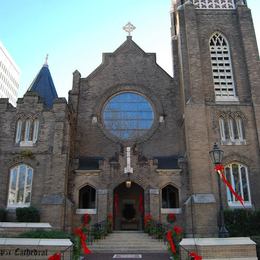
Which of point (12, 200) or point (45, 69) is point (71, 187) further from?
point (45, 69)

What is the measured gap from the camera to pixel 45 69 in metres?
29.6

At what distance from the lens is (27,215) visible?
20156 mm

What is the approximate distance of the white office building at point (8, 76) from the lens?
101 metres

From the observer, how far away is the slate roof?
24.0m

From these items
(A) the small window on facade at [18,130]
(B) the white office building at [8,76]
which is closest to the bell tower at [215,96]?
(A) the small window on facade at [18,130]

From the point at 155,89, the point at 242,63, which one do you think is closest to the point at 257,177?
the point at 242,63

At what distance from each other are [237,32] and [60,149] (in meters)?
18.2

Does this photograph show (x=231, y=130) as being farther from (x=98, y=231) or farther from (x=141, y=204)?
(x=98, y=231)

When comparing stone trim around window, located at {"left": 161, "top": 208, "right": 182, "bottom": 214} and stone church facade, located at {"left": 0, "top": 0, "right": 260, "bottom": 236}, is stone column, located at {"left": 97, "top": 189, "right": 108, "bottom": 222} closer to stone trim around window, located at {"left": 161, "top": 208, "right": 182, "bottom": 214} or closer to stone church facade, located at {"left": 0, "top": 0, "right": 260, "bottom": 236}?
stone church facade, located at {"left": 0, "top": 0, "right": 260, "bottom": 236}

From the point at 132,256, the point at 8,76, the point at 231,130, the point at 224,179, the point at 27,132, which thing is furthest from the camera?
the point at 8,76

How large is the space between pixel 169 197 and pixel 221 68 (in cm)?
1180

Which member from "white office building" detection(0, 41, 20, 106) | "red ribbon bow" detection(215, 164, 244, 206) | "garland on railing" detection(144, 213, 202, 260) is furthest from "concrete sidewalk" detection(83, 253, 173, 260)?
"white office building" detection(0, 41, 20, 106)

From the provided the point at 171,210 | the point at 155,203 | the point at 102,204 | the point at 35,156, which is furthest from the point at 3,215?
the point at 171,210

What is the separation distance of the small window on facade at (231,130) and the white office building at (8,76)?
296 ft
